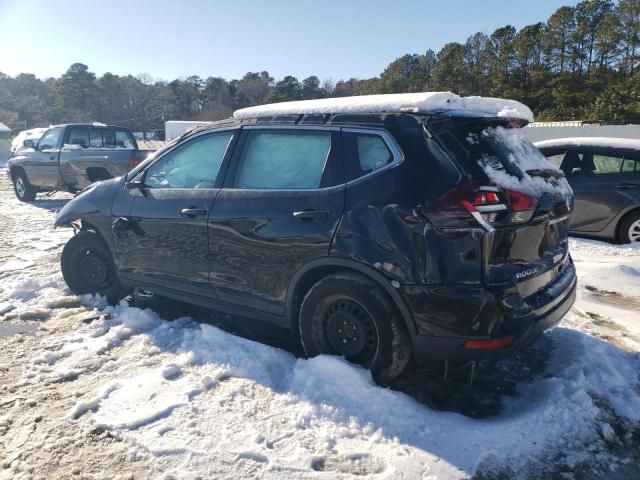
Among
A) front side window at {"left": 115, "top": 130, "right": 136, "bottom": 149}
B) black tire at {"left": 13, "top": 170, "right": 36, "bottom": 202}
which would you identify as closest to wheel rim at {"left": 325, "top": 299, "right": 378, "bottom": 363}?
front side window at {"left": 115, "top": 130, "right": 136, "bottom": 149}

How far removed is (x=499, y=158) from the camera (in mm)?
3018

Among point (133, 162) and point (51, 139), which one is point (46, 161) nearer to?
point (51, 139)

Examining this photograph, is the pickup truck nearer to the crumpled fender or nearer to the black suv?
the crumpled fender

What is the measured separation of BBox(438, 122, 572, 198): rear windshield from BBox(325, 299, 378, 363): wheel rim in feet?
3.58

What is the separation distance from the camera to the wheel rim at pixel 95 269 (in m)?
5.00

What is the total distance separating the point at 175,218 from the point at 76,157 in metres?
8.69

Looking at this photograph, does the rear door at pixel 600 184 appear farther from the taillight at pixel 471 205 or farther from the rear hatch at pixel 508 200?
the taillight at pixel 471 205

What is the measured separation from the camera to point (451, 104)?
323 centimetres

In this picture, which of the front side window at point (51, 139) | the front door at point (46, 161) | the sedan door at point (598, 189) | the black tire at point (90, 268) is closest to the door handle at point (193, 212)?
the black tire at point (90, 268)

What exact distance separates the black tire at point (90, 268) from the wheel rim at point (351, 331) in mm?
2567

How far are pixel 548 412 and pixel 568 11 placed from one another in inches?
1791

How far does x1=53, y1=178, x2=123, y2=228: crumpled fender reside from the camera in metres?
4.69

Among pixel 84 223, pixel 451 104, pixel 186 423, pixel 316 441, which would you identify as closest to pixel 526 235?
pixel 451 104

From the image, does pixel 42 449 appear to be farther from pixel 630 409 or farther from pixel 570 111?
pixel 570 111
